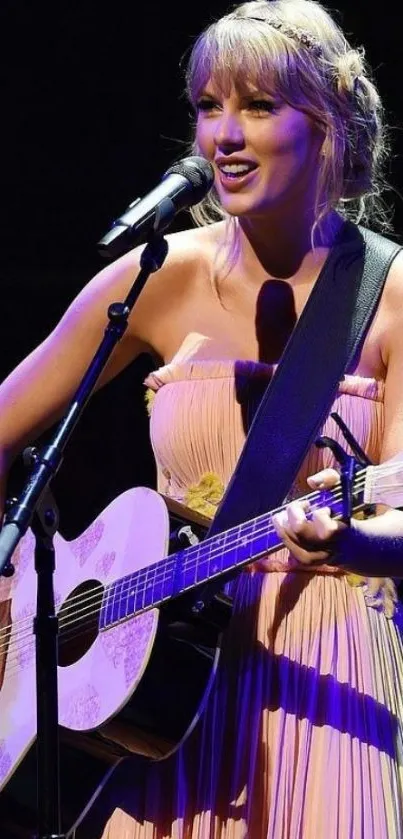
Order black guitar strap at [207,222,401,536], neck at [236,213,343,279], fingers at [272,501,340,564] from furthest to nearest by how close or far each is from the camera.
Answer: neck at [236,213,343,279], black guitar strap at [207,222,401,536], fingers at [272,501,340,564]

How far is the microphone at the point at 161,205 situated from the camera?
2049 millimetres

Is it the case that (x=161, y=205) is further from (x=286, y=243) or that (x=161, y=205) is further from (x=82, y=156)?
(x=82, y=156)

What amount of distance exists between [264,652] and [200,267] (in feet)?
2.52

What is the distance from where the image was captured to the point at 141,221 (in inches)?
82.3

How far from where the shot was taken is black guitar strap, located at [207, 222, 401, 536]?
7.23 ft

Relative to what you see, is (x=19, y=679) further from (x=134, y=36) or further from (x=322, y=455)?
(x=134, y=36)

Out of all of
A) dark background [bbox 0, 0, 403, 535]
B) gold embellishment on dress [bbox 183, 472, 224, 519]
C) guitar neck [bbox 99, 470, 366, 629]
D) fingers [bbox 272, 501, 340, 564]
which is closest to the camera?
fingers [bbox 272, 501, 340, 564]

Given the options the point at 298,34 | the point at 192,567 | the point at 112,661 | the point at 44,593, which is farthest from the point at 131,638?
the point at 298,34

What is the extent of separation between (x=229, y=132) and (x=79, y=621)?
0.89 meters

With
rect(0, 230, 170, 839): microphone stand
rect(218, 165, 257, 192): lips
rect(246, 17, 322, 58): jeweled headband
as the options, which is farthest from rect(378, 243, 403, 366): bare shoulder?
rect(0, 230, 170, 839): microphone stand

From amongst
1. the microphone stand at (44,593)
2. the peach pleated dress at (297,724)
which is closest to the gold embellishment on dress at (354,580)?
the peach pleated dress at (297,724)

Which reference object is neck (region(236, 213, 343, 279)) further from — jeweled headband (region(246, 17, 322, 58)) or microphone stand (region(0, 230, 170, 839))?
microphone stand (region(0, 230, 170, 839))

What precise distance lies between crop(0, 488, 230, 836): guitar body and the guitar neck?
0.02 m

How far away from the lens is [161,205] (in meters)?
2.13
